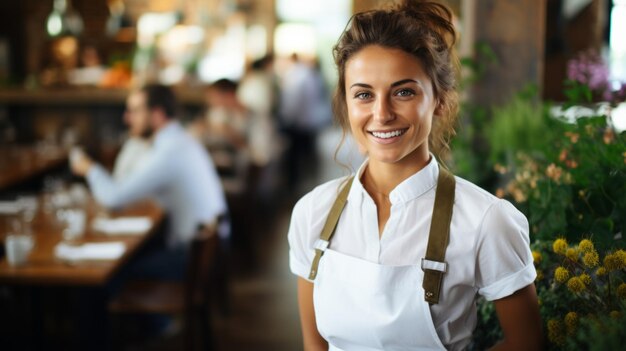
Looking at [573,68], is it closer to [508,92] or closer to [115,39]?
[508,92]

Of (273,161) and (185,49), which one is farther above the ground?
(185,49)

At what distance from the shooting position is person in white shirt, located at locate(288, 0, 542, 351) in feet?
4.66

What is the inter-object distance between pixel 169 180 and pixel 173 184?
36mm

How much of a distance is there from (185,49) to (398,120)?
9052 mm

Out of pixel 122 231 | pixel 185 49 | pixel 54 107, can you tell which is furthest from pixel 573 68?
pixel 185 49

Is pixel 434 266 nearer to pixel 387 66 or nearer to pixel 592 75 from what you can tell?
pixel 387 66

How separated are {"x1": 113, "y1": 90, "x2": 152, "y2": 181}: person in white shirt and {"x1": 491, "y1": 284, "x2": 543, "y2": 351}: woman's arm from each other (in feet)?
11.1

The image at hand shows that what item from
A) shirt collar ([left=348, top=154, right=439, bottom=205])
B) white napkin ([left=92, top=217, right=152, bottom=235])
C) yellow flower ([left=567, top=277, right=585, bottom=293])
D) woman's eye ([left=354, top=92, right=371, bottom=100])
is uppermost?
woman's eye ([left=354, top=92, right=371, bottom=100])

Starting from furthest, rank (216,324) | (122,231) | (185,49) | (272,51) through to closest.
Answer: (272,51)
(185,49)
(216,324)
(122,231)

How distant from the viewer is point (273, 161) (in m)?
8.35

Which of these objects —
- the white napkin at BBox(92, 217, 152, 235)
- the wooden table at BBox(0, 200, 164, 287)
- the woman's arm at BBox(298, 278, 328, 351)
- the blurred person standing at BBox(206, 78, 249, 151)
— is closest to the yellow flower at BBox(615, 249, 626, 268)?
the woman's arm at BBox(298, 278, 328, 351)

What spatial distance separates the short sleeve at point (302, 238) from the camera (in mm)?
1631

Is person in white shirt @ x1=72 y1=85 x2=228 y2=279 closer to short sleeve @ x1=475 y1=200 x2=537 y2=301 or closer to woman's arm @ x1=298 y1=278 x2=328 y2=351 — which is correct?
woman's arm @ x1=298 y1=278 x2=328 y2=351

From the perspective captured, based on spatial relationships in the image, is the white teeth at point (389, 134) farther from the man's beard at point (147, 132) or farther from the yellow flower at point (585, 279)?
the man's beard at point (147, 132)
